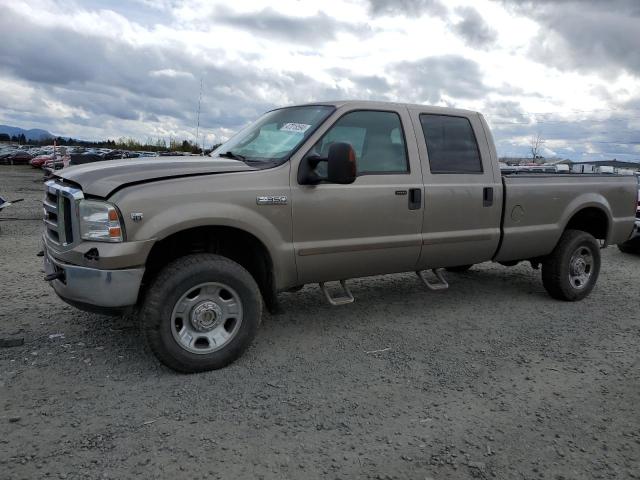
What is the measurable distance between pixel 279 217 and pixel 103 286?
4.38 ft

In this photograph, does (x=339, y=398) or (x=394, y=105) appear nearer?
(x=339, y=398)

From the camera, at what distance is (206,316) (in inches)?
150

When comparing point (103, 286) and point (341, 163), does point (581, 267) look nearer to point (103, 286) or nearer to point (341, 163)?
point (341, 163)

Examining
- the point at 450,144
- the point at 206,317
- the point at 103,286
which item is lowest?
the point at 206,317

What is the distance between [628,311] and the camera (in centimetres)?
579

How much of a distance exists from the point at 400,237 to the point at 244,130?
5.91 feet

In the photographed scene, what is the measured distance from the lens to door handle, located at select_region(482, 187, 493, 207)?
17.0 ft

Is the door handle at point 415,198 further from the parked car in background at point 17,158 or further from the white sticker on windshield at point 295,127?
the parked car in background at point 17,158

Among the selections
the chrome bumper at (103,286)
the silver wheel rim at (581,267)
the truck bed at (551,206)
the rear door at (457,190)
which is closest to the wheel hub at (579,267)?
the silver wheel rim at (581,267)

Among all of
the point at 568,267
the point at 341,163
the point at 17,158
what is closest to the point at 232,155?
the point at 341,163

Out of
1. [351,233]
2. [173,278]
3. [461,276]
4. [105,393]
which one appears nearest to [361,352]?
[351,233]

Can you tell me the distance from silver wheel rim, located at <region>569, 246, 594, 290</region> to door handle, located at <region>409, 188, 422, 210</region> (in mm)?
2352

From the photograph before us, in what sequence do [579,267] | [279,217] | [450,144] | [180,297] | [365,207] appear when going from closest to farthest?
[180,297] < [279,217] < [365,207] < [450,144] < [579,267]

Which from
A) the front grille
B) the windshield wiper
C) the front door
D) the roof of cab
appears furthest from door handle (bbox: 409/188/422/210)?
the front grille
